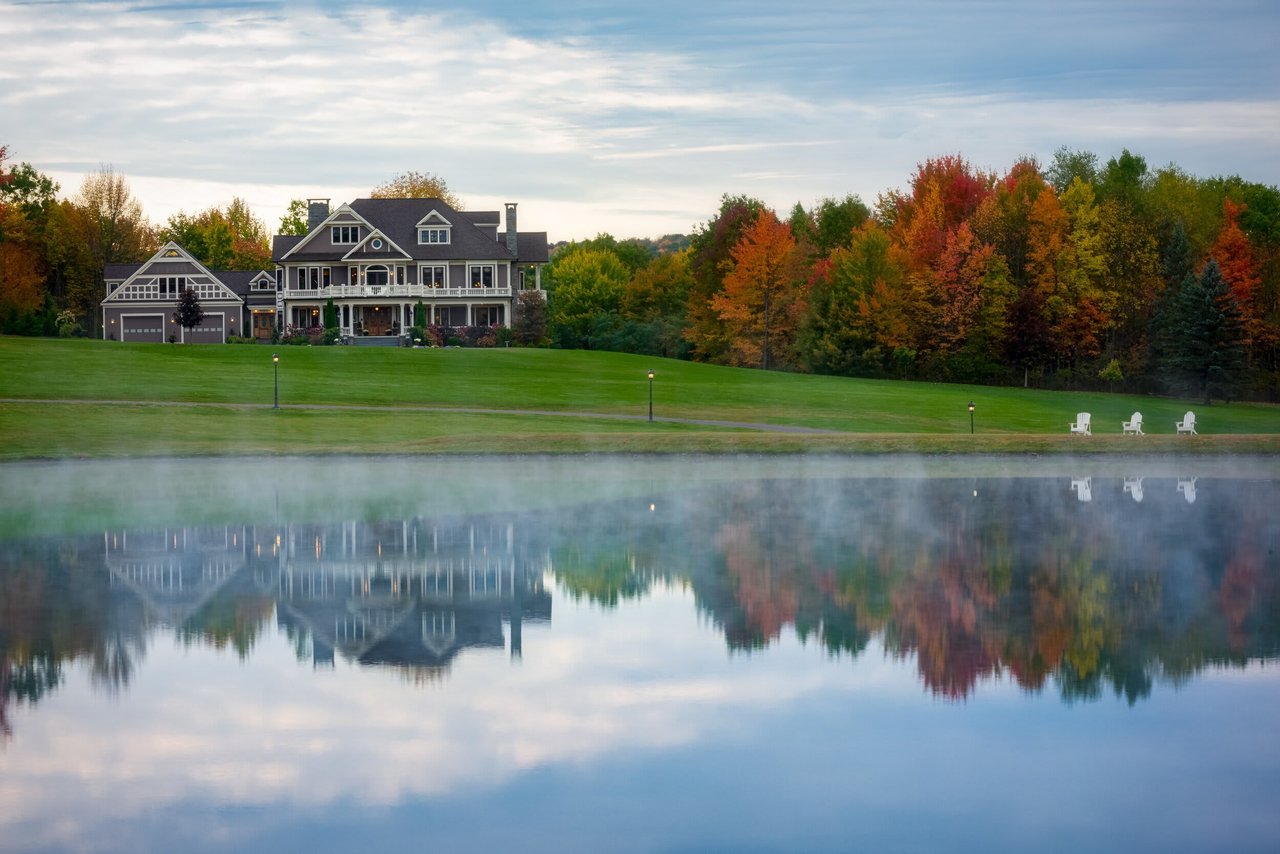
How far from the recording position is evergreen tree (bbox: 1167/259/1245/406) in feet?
206

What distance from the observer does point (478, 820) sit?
7523 mm

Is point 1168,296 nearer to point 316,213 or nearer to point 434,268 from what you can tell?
point 434,268

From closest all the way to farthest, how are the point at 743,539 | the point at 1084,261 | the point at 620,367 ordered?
the point at 743,539 < the point at 620,367 < the point at 1084,261

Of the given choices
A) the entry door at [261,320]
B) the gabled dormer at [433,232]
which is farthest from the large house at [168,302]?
the gabled dormer at [433,232]

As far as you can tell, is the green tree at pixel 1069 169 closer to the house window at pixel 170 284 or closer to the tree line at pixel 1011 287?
the tree line at pixel 1011 287

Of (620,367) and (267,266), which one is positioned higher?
(267,266)

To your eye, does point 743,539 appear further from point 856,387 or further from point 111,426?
point 856,387

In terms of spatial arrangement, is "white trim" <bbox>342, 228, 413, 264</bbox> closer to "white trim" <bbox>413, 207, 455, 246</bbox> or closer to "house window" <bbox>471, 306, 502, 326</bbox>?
"white trim" <bbox>413, 207, 455, 246</bbox>

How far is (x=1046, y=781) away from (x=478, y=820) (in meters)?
3.47

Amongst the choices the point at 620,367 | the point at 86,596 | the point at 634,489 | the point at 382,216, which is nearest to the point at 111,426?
the point at 634,489

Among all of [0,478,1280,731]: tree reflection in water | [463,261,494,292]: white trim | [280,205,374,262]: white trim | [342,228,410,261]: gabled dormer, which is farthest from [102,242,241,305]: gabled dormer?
[0,478,1280,731]: tree reflection in water

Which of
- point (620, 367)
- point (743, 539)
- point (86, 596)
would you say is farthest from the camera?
point (620, 367)

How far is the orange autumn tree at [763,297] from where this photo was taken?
264ft

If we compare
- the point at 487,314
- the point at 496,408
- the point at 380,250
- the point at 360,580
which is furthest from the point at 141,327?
the point at 360,580
